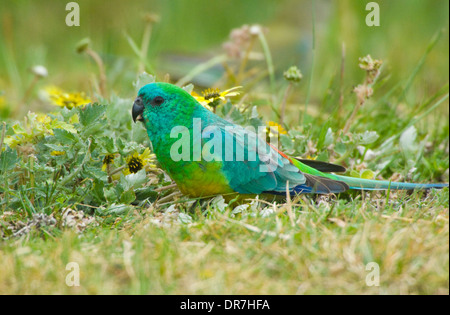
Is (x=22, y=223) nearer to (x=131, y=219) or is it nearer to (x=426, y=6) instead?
(x=131, y=219)

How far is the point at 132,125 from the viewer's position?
2.64 metres

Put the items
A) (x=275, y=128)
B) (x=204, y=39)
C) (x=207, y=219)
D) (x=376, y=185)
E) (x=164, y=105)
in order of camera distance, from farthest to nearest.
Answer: (x=204, y=39), (x=275, y=128), (x=376, y=185), (x=164, y=105), (x=207, y=219)

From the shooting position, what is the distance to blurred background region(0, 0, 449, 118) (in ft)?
15.3

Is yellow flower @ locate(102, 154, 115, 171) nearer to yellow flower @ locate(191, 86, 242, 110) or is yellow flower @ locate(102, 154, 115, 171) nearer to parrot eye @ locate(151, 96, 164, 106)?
parrot eye @ locate(151, 96, 164, 106)

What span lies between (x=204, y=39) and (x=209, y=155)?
4289mm

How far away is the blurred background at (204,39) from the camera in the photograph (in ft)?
15.3

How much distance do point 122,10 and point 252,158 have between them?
436 cm

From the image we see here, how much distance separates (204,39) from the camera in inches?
246

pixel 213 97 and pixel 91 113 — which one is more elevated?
pixel 213 97

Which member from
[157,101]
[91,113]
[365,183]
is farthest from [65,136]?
[365,183]

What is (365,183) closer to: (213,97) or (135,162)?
(213,97)

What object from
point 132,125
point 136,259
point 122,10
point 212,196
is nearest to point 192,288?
point 136,259

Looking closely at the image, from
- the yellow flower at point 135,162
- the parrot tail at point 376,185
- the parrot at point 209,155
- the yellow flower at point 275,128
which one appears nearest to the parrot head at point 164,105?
the parrot at point 209,155

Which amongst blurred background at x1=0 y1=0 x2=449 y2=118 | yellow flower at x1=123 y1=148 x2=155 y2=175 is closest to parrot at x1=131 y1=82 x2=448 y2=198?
yellow flower at x1=123 y1=148 x2=155 y2=175
